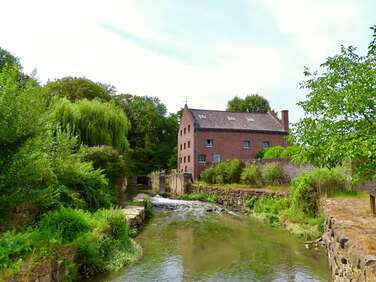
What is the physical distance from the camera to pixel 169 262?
871cm

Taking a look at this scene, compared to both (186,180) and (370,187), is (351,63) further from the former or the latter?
(186,180)

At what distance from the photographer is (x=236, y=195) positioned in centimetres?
2130

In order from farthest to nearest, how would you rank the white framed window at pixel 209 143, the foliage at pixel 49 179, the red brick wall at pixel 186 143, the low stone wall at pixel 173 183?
the red brick wall at pixel 186 143, the white framed window at pixel 209 143, the low stone wall at pixel 173 183, the foliage at pixel 49 179

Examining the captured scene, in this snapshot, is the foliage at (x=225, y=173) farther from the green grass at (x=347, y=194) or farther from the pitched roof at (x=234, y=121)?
the green grass at (x=347, y=194)

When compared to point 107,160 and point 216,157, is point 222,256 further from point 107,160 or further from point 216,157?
point 216,157

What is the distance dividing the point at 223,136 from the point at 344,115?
25680mm

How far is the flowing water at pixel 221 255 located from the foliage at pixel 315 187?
153 cm

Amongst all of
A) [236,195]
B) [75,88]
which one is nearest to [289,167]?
[236,195]

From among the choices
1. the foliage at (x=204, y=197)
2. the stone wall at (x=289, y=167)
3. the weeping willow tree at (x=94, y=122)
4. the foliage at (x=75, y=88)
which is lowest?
the foliage at (x=204, y=197)

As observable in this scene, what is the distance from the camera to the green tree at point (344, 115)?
6480 millimetres

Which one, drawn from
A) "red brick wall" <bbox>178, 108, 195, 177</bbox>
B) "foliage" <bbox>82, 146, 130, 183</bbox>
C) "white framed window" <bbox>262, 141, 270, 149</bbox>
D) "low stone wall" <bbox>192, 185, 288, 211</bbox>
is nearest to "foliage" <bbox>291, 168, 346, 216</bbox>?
"low stone wall" <bbox>192, 185, 288, 211</bbox>

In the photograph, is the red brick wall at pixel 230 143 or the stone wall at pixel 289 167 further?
the red brick wall at pixel 230 143

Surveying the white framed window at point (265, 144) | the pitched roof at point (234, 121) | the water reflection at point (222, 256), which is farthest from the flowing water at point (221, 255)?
the white framed window at point (265, 144)

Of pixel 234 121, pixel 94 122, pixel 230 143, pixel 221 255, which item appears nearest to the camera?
pixel 221 255
